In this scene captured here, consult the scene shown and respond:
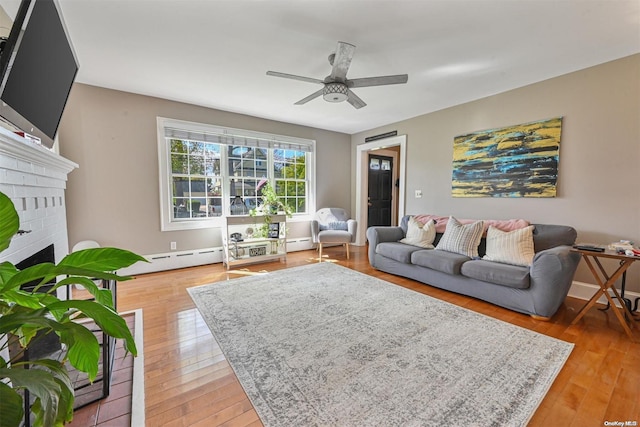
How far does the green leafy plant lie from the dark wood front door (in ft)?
17.8

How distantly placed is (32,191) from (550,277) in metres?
3.83

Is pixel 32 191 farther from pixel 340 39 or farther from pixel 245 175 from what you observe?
pixel 245 175

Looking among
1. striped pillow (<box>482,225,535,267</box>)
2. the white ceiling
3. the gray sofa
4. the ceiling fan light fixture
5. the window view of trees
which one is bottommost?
the gray sofa

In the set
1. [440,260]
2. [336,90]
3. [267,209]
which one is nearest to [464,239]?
[440,260]

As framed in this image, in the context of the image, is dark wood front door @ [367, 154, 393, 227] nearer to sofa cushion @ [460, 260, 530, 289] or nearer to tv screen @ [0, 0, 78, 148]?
sofa cushion @ [460, 260, 530, 289]

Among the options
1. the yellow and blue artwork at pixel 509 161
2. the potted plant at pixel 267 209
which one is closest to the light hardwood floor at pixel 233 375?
the yellow and blue artwork at pixel 509 161

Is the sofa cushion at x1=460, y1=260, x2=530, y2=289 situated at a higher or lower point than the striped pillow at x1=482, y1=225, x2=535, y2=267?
lower

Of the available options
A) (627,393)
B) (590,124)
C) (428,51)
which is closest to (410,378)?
(627,393)

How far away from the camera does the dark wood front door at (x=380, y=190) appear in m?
5.90

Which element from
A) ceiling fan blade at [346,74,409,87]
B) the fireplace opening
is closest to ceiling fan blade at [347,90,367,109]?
ceiling fan blade at [346,74,409,87]

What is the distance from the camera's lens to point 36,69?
145cm

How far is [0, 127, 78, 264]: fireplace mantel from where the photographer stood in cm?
131

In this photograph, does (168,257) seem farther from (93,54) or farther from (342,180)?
(342,180)

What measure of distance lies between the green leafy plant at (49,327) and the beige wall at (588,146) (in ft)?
12.7
